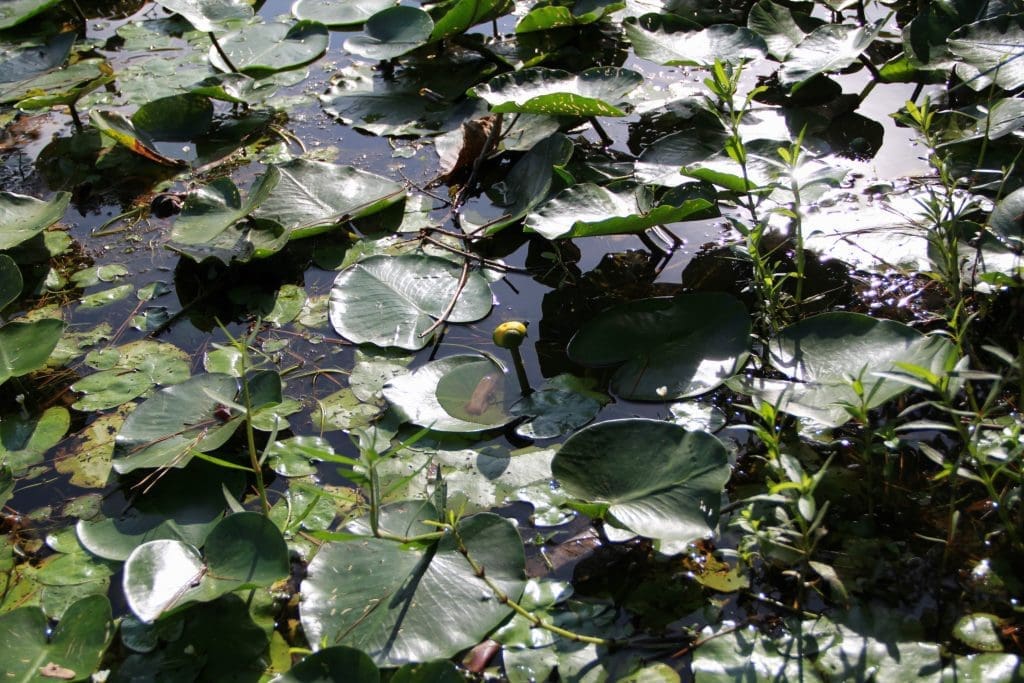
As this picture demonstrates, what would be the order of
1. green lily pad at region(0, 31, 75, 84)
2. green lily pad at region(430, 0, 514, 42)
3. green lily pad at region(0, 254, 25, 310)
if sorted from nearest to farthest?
green lily pad at region(0, 254, 25, 310)
green lily pad at region(430, 0, 514, 42)
green lily pad at region(0, 31, 75, 84)

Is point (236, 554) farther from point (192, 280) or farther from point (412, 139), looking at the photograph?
point (412, 139)

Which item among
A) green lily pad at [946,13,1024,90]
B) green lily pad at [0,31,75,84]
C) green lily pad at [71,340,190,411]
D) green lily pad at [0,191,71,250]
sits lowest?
green lily pad at [71,340,190,411]

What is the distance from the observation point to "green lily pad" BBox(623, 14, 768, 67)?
243cm

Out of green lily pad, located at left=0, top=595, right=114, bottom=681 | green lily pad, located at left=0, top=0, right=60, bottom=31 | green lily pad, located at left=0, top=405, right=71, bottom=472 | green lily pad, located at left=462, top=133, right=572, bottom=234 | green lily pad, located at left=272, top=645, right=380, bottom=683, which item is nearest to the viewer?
green lily pad, located at left=272, top=645, right=380, bottom=683

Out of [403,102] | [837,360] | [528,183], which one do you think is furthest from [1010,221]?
[403,102]

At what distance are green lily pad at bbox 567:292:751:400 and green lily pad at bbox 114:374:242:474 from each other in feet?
2.27

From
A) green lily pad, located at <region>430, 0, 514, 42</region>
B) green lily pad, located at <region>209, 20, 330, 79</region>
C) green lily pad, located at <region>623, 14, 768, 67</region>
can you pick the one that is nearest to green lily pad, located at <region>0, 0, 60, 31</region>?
green lily pad, located at <region>209, 20, 330, 79</region>

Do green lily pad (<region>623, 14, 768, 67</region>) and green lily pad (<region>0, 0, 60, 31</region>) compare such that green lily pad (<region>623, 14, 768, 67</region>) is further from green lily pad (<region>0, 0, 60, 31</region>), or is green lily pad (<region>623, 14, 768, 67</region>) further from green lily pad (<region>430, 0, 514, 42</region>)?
green lily pad (<region>0, 0, 60, 31</region>)

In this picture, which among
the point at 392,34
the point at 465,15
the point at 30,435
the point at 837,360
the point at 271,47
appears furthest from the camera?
the point at 271,47

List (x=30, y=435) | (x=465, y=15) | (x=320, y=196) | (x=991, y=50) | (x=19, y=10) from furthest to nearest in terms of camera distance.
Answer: (x=19, y=10) → (x=465, y=15) → (x=320, y=196) → (x=991, y=50) → (x=30, y=435)

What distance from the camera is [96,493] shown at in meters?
1.69

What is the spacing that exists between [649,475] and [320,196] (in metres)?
1.23

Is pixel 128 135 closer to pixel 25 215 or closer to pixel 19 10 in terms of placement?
pixel 25 215

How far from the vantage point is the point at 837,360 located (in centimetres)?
157
